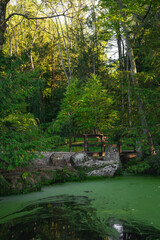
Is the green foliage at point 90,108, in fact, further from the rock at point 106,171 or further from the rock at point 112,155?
the rock at point 106,171

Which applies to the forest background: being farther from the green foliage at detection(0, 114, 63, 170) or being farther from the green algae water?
the green algae water

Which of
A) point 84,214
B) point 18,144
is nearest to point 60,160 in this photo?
point 18,144

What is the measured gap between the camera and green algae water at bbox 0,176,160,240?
3510 millimetres

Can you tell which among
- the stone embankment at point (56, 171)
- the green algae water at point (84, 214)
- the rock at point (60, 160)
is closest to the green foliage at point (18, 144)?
the green algae water at point (84, 214)

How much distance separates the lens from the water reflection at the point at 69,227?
134 inches

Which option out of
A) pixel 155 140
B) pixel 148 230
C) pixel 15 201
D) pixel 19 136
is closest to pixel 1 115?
pixel 19 136

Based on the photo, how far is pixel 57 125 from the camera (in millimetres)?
5668

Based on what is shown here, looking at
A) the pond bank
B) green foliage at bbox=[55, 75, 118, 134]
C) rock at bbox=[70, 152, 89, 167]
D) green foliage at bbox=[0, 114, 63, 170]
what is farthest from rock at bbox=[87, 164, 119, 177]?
green foliage at bbox=[55, 75, 118, 134]

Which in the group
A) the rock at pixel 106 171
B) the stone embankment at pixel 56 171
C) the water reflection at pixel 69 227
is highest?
the water reflection at pixel 69 227

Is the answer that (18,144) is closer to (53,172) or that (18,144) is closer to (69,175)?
(53,172)

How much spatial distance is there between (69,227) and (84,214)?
717mm

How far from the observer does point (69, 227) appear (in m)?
3.75

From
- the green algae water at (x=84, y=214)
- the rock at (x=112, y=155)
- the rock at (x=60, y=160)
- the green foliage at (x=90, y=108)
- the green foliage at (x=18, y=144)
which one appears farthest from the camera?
the green foliage at (x=90, y=108)

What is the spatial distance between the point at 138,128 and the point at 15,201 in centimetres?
496
